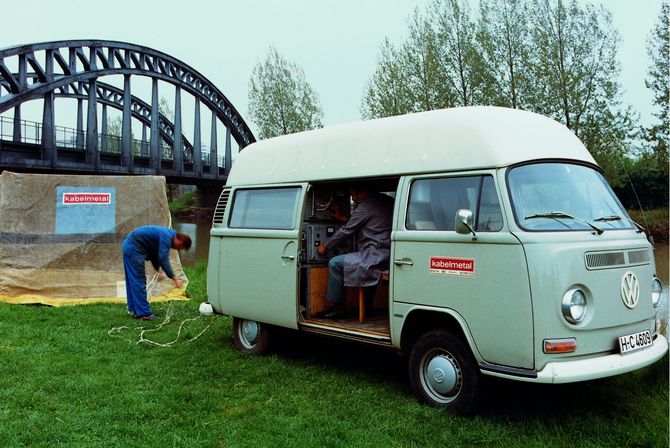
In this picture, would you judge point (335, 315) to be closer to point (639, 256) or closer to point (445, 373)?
point (445, 373)

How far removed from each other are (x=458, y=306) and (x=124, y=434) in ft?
9.66

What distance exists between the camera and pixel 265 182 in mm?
6770

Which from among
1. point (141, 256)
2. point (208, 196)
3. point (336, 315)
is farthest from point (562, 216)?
point (208, 196)

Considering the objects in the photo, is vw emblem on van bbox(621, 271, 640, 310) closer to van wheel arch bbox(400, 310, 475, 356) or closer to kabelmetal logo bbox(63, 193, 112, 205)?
van wheel arch bbox(400, 310, 475, 356)

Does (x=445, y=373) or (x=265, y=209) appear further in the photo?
(x=265, y=209)

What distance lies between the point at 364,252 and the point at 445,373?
1.63 meters

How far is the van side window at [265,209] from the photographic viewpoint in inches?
251

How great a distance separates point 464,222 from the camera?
429 centimetres

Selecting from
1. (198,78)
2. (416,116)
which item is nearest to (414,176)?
(416,116)

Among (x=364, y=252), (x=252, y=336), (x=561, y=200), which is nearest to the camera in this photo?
(x=561, y=200)

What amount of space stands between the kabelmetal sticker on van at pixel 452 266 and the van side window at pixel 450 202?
28cm

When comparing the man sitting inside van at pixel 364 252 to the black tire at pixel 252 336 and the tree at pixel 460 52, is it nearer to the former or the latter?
A: the black tire at pixel 252 336

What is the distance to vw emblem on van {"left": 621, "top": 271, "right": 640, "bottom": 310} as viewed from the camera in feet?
14.2

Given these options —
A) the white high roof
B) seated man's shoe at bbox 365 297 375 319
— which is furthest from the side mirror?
seated man's shoe at bbox 365 297 375 319
